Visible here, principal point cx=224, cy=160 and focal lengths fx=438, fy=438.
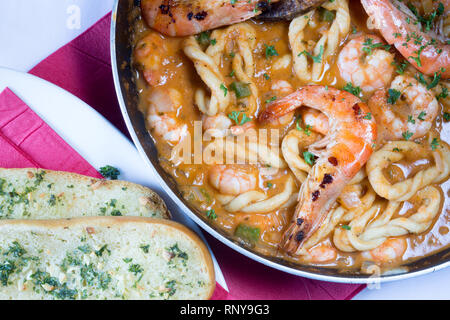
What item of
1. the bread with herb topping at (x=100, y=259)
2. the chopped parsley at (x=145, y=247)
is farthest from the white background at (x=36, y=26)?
the chopped parsley at (x=145, y=247)

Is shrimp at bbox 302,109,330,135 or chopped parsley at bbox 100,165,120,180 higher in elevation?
shrimp at bbox 302,109,330,135

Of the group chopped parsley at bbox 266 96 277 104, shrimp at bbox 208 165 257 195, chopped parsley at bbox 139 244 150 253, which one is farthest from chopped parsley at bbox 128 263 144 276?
chopped parsley at bbox 266 96 277 104

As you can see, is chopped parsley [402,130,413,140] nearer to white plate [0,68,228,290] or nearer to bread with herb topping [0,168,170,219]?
white plate [0,68,228,290]

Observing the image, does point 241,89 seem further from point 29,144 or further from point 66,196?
point 29,144

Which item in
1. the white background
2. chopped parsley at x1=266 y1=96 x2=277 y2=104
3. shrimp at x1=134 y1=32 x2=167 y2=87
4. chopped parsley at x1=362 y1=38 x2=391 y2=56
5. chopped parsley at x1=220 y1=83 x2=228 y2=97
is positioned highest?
the white background

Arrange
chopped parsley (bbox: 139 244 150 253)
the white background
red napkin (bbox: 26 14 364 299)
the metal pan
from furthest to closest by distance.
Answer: the white background, red napkin (bbox: 26 14 364 299), chopped parsley (bbox: 139 244 150 253), the metal pan

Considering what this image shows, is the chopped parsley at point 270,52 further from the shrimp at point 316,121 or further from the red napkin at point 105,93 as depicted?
the red napkin at point 105,93

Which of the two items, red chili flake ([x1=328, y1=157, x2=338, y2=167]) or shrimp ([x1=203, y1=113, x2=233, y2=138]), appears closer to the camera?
red chili flake ([x1=328, y1=157, x2=338, y2=167])
